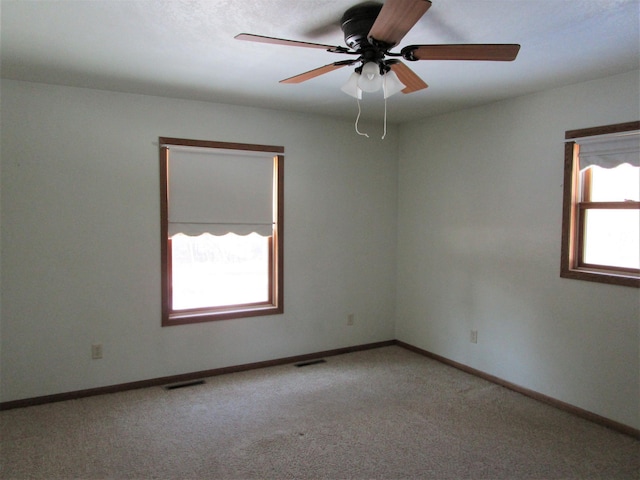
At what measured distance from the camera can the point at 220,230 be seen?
393 centimetres

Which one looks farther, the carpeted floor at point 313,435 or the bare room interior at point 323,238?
the carpeted floor at point 313,435

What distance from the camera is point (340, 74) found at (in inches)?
120

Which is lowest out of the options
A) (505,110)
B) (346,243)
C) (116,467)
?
(116,467)

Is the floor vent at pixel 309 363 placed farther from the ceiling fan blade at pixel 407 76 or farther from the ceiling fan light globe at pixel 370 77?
the ceiling fan light globe at pixel 370 77

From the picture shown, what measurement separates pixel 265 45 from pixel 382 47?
0.80 meters

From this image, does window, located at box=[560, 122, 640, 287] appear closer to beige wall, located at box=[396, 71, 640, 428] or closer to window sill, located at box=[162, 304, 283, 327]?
beige wall, located at box=[396, 71, 640, 428]

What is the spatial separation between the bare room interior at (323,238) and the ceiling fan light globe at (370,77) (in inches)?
0.5

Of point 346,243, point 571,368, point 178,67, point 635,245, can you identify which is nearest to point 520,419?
point 571,368

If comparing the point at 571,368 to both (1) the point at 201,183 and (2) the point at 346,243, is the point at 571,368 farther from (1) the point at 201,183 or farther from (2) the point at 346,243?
(1) the point at 201,183

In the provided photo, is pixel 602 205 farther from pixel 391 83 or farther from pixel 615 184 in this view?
pixel 391 83

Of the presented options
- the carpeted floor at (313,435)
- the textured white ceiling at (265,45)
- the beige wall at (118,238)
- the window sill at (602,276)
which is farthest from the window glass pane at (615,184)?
the beige wall at (118,238)

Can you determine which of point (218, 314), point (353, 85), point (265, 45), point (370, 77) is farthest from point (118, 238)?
point (370, 77)

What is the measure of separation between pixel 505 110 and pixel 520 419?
245 centimetres

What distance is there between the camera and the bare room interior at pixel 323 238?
7.83ft
